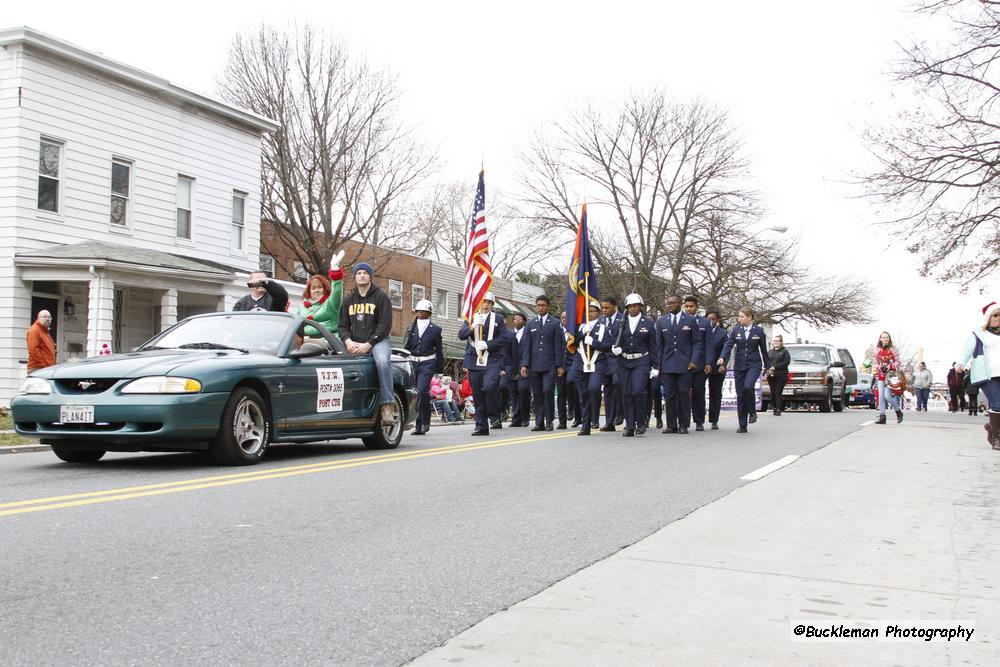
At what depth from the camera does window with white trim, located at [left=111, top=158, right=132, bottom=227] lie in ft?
79.4

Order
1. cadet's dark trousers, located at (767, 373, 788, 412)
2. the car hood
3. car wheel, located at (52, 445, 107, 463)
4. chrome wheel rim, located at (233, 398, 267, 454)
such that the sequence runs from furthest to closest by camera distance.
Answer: cadet's dark trousers, located at (767, 373, 788, 412) < car wheel, located at (52, 445, 107, 463) < chrome wheel rim, located at (233, 398, 267, 454) < the car hood

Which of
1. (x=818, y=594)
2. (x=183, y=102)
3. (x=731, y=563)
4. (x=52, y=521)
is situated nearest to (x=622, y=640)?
(x=818, y=594)

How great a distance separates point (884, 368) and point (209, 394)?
14.6 m

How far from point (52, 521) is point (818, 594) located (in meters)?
4.23

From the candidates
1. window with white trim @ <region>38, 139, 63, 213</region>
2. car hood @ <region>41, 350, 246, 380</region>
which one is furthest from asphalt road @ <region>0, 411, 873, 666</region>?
window with white trim @ <region>38, 139, 63, 213</region>

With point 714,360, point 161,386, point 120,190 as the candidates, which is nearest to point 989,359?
point 714,360

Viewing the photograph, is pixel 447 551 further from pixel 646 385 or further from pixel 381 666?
pixel 646 385

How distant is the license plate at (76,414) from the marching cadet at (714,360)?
388 inches

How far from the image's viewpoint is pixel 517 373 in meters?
17.8

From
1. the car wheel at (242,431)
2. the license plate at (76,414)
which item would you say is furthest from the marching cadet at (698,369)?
the license plate at (76,414)

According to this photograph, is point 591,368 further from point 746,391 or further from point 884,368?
point 884,368

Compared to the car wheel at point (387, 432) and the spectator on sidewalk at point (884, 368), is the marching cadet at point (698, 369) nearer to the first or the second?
the spectator on sidewalk at point (884, 368)

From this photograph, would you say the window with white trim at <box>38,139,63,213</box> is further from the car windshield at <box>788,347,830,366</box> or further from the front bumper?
the car windshield at <box>788,347,830,366</box>

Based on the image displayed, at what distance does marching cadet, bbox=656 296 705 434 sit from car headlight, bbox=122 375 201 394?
28.9 ft
